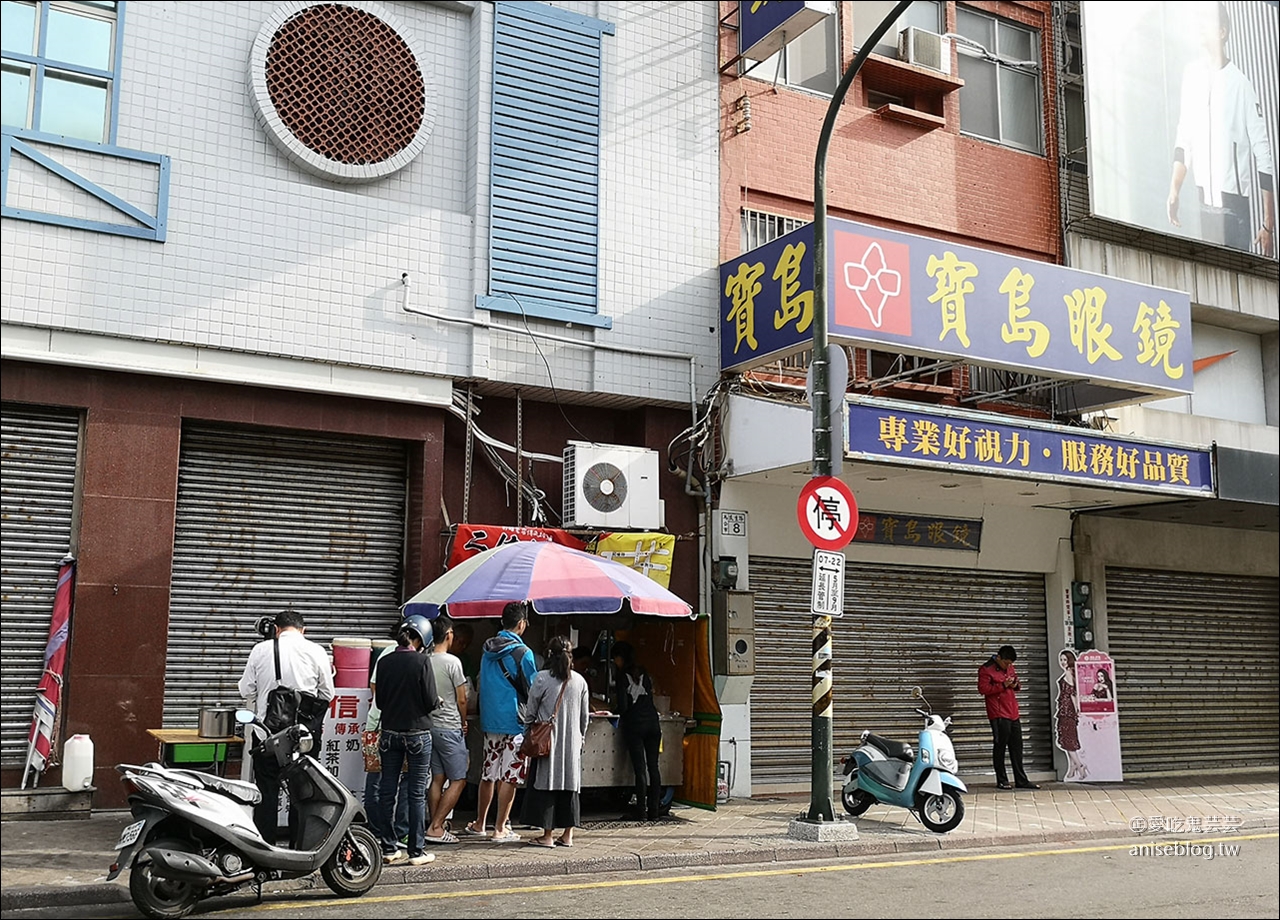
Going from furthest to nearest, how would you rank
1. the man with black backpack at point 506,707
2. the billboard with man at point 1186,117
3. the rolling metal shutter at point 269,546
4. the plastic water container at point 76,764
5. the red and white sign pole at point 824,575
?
the billboard with man at point 1186,117 → the rolling metal shutter at point 269,546 → the red and white sign pole at point 824,575 → the plastic water container at point 76,764 → the man with black backpack at point 506,707

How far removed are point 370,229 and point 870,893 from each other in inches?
326

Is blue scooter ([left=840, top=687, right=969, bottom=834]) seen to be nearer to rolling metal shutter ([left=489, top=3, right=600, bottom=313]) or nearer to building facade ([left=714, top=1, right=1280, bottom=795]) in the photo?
building facade ([left=714, top=1, right=1280, bottom=795])

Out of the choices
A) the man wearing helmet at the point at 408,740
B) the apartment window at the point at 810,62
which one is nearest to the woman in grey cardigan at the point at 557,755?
the man wearing helmet at the point at 408,740

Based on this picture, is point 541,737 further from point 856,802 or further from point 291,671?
point 856,802

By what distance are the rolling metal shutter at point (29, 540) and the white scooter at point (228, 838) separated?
3902 mm

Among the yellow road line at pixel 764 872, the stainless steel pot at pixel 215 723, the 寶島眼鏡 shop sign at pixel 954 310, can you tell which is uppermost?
the 寶島眼鏡 shop sign at pixel 954 310

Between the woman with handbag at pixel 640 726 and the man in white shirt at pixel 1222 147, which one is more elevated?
the man in white shirt at pixel 1222 147

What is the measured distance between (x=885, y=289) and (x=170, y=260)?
24.1 ft

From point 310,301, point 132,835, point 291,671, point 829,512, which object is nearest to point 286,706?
point 291,671

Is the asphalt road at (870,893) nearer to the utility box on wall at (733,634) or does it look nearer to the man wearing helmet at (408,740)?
the man wearing helmet at (408,740)

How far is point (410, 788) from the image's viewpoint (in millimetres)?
9352

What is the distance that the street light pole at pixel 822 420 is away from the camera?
35.9ft

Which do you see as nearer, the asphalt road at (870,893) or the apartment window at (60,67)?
the asphalt road at (870,893)

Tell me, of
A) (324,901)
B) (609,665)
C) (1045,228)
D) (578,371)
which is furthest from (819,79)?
(324,901)
